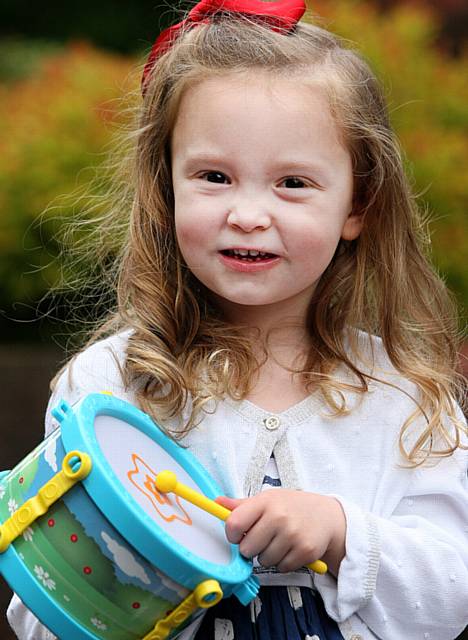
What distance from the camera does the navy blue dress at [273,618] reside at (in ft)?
7.35

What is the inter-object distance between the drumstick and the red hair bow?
1.01 m

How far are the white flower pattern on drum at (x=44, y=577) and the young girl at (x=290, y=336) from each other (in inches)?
13.2

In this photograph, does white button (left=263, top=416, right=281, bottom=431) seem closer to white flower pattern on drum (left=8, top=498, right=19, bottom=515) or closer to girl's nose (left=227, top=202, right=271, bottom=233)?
girl's nose (left=227, top=202, right=271, bottom=233)

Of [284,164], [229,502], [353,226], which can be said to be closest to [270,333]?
[353,226]

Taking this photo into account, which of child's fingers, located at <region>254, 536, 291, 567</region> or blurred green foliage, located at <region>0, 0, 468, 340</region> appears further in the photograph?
blurred green foliage, located at <region>0, 0, 468, 340</region>

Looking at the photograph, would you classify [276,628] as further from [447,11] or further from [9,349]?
[447,11]

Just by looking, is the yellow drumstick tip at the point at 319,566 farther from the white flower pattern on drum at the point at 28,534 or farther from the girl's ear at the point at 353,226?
the girl's ear at the point at 353,226

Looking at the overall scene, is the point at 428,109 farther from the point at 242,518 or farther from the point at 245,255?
the point at 242,518

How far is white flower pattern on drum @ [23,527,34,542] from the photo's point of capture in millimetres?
2016

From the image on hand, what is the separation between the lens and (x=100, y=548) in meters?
1.95

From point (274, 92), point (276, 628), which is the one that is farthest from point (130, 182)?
point (276, 628)

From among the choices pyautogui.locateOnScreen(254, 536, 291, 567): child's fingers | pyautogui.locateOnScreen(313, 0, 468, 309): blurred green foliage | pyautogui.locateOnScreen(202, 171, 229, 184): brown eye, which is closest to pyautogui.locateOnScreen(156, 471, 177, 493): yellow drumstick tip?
pyautogui.locateOnScreen(254, 536, 291, 567): child's fingers

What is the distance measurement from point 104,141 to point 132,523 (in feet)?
11.5

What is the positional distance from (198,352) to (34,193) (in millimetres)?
2825
